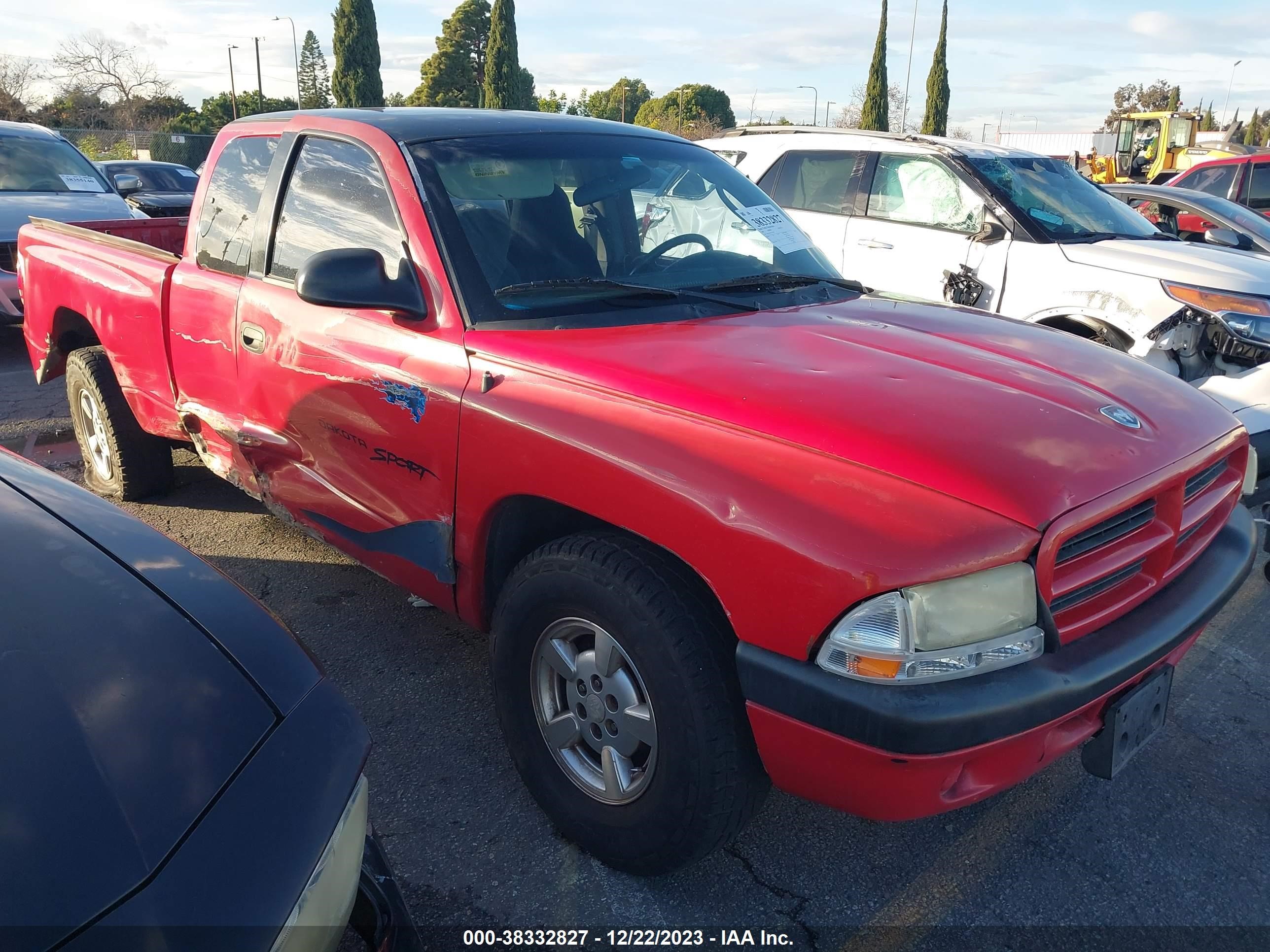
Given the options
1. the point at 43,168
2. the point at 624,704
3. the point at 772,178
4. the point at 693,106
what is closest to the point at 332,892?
the point at 624,704

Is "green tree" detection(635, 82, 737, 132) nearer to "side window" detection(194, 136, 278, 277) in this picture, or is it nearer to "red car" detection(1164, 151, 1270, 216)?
"red car" detection(1164, 151, 1270, 216)

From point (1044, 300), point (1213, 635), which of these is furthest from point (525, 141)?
point (1044, 300)

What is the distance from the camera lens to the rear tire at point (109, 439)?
440cm

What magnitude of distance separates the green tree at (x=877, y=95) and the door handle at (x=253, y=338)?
126ft

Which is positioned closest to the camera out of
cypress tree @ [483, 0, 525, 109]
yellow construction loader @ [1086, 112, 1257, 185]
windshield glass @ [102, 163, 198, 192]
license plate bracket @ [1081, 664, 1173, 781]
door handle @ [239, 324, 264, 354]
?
license plate bracket @ [1081, 664, 1173, 781]

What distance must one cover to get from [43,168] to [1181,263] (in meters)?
9.47

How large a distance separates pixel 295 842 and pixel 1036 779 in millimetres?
2219

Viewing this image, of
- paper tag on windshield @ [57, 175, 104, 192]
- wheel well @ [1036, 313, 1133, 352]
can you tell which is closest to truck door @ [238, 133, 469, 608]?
wheel well @ [1036, 313, 1133, 352]

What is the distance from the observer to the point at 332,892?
1448mm

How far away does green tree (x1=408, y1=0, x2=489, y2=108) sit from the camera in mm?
59188

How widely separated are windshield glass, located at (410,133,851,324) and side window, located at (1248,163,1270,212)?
1079 cm

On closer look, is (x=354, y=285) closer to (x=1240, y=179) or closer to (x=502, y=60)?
(x=1240, y=179)

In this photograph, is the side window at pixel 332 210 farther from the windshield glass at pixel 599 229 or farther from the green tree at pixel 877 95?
the green tree at pixel 877 95

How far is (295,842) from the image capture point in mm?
1389
